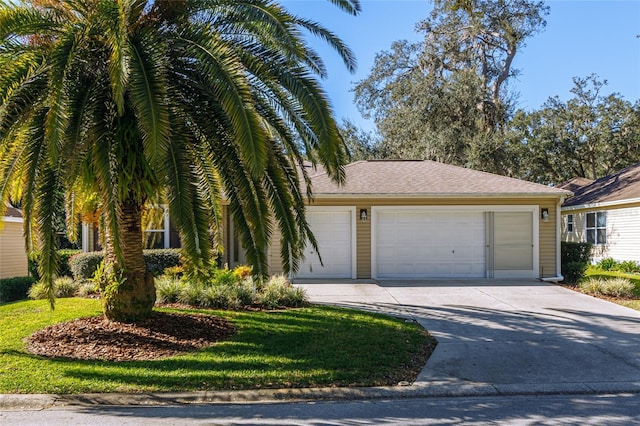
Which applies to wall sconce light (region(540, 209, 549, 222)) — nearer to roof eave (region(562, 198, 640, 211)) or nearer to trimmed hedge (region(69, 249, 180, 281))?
roof eave (region(562, 198, 640, 211))

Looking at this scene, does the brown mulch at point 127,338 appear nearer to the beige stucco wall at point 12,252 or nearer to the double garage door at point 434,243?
the double garage door at point 434,243

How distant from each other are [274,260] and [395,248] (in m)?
3.76

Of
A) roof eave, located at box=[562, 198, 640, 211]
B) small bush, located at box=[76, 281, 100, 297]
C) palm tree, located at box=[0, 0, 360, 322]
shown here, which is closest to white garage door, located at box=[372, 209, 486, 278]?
roof eave, located at box=[562, 198, 640, 211]

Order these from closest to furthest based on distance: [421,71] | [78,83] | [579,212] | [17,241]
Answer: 1. [78,83]
2. [17,241]
3. [579,212]
4. [421,71]

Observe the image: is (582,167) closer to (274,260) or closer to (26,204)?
(274,260)

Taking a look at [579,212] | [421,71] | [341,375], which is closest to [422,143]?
[421,71]

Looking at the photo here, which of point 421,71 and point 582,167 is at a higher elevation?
point 421,71

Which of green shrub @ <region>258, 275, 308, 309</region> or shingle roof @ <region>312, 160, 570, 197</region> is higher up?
shingle roof @ <region>312, 160, 570, 197</region>

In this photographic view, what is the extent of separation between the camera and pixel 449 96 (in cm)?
2536

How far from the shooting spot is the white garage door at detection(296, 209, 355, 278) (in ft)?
48.8

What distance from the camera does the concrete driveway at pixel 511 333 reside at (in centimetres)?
614

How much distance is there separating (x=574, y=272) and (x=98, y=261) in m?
14.2

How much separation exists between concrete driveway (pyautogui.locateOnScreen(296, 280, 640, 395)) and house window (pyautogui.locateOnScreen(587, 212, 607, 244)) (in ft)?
27.6

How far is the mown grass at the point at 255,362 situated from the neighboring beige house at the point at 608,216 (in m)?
13.9
